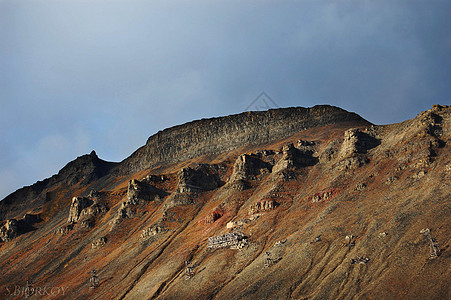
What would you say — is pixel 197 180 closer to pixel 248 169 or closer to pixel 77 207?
pixel 248 169

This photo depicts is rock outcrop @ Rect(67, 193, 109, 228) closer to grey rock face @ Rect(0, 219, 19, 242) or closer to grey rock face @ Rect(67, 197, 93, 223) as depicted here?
grey rock face @ Rect(67, 197, 93, 223)

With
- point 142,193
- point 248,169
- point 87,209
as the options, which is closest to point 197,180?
point 142,193

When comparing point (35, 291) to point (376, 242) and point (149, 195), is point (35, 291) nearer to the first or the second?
point (149, 195)

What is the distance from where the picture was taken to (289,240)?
79188mm

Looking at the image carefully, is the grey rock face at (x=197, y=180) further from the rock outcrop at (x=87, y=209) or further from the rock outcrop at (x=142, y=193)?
the rock outcrop at (x=87, y=209)

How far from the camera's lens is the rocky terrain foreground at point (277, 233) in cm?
6156

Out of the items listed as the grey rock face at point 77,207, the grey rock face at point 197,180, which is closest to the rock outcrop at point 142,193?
the grey rock face at point 197,180

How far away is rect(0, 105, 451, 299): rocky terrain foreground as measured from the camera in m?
61.6

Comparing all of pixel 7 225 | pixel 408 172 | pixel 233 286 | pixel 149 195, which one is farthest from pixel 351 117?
pixel 7 225

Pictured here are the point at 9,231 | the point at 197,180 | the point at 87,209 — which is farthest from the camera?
the point at 9,231

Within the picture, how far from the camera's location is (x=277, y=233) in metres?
85.7

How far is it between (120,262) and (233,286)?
4617 cm

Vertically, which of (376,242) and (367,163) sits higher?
(367,163)

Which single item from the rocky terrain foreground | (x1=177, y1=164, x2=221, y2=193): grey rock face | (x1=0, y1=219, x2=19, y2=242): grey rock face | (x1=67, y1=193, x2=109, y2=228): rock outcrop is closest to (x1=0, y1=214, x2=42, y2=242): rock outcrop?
(x1=0, y1=219, x2=19, y2=242): grey rock face
